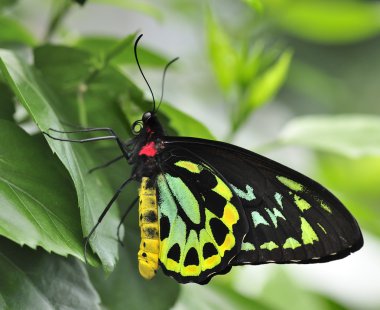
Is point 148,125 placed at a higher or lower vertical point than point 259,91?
lower

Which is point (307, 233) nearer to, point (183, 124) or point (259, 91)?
point (183, 124)

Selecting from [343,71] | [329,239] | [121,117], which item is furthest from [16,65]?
[343,71]

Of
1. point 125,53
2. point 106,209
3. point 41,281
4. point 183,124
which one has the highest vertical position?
point 125,53

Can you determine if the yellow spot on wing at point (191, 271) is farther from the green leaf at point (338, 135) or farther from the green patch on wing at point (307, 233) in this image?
the green leaf at point (338, 135)

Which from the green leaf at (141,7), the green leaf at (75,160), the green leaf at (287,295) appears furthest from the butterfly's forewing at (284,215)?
the green leaf at (287,295)

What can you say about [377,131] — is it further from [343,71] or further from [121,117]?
[343,71]

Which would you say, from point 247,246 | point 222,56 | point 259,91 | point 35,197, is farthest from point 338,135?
point 35,197

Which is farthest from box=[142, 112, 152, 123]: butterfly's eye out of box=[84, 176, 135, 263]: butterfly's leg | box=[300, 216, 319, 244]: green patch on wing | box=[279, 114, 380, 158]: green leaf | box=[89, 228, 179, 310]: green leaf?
box=[279, 114, 380, 158]: green leaf
